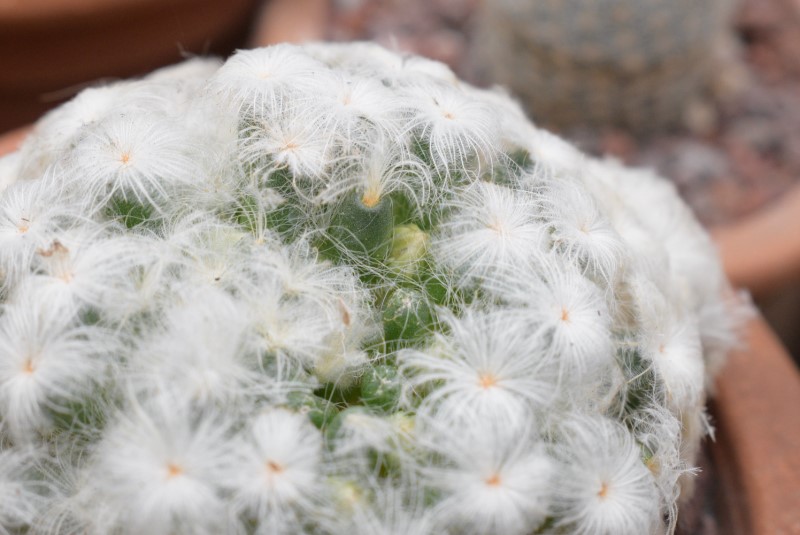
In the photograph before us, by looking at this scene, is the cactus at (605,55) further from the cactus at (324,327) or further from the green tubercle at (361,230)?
the green tubercle at (361,230)

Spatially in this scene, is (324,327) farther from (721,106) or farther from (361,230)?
(721,106)

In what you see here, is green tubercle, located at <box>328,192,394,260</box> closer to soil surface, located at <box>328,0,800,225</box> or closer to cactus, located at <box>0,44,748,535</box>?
cactus, located at <box>0,44,748,535</box>

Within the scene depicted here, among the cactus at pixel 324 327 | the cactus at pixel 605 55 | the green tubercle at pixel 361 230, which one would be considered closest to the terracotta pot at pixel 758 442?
the cactus at pixel 324 327

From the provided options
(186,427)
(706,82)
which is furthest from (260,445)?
(706,82)

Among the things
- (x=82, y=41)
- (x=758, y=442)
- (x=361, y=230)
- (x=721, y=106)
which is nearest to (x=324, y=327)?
(x=361, y=230)

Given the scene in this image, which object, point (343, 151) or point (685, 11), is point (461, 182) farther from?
point (685, 11)

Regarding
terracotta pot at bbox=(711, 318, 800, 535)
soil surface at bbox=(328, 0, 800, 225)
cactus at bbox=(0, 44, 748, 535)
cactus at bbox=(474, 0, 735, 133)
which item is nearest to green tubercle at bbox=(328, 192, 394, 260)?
cactus at bbox=(0, 44, 748, 535)

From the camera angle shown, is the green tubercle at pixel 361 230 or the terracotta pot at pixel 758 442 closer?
the green tubercle at pixel 361 230

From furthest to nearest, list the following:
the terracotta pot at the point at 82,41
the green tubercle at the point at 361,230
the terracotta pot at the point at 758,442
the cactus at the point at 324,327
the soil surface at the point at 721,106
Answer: the soil surface at the point at 721,106
the terracotta pot at the point at 82,41
the terracotta pot at the point at 758,442
the green tubercle at the point at 361,230
the cactus at the point at 324,327
